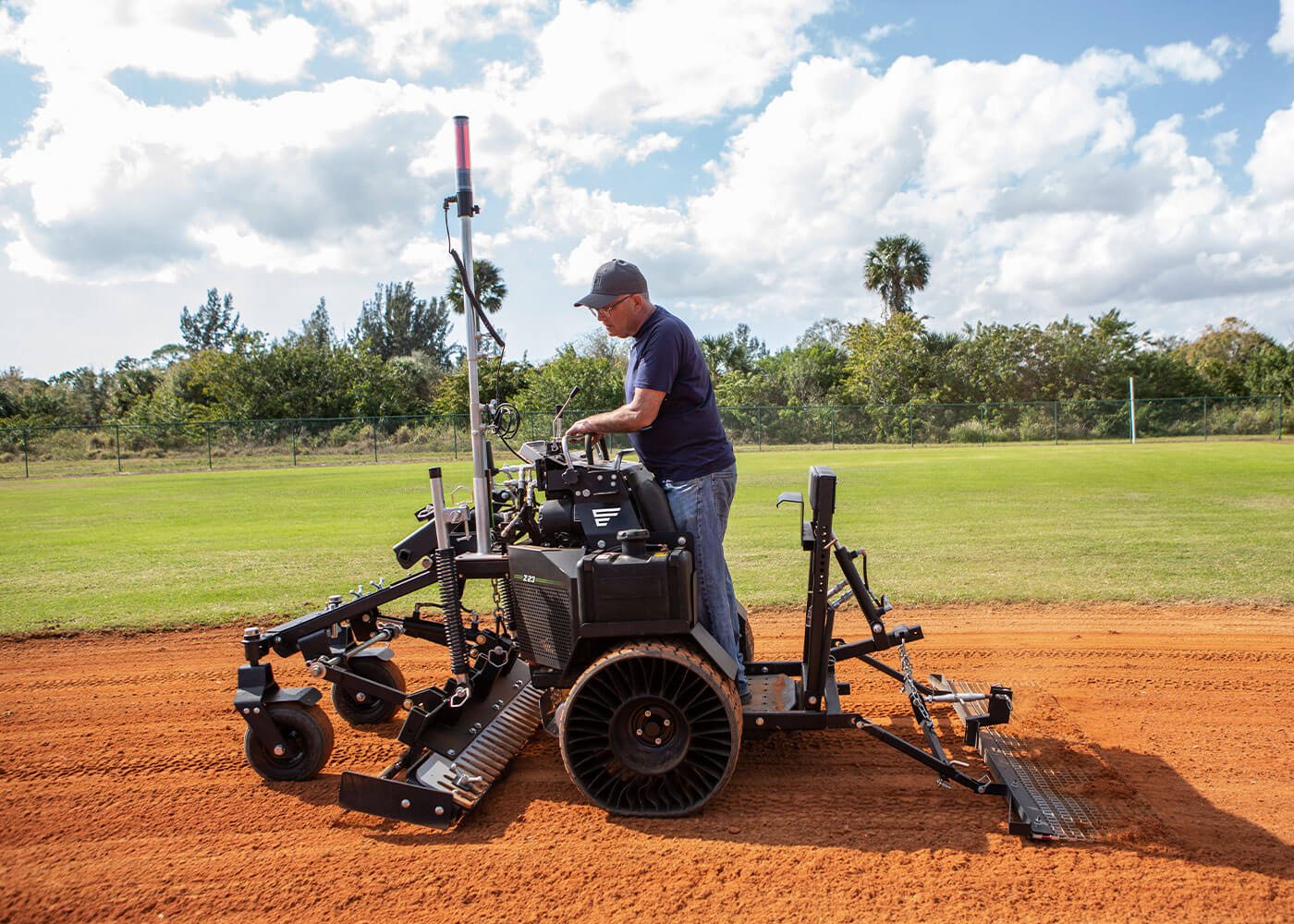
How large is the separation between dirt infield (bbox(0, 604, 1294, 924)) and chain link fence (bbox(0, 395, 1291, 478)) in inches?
1186

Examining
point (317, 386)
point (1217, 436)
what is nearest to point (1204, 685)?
point (1217, 436)

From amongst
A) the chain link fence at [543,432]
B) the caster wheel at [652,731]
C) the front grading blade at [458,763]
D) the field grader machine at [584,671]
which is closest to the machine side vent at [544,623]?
the field grader machine at [584,671]

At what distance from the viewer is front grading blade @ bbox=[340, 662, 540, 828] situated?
12.8ft

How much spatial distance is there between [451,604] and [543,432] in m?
33.1

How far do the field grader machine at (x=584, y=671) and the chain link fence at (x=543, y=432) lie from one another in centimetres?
3022

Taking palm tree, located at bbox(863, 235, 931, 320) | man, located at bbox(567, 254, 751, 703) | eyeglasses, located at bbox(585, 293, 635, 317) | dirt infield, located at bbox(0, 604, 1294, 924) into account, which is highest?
palm tree, located at bbox(863, 235, 931, 320)

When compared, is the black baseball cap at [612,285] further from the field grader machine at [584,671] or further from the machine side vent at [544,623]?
the machine side vent at [544,623]

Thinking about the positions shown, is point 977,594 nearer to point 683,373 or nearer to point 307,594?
point 683,373

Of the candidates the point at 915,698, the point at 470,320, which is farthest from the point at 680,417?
the point at 915,698

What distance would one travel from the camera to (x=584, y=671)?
4.12m

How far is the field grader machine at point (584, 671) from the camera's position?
3955 millimetres

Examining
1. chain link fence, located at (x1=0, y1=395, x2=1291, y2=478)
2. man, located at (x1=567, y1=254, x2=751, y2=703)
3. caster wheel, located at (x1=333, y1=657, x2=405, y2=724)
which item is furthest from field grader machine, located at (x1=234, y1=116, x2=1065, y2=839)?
chain link fence, located at (x1=0, y1=395, x2=1291, y2=478)

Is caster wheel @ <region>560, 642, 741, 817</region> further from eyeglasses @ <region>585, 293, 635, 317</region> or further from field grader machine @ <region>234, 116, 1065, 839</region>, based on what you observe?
eyeglasses @ <region>585, 293, 635, 317</region>

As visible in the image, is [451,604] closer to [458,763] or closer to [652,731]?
[458,763]
